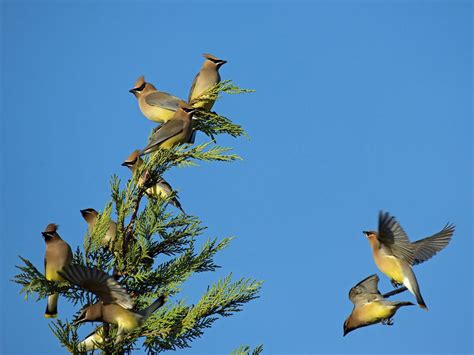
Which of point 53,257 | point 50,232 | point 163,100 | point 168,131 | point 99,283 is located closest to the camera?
point 99,283

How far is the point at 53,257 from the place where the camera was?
3.39 metres

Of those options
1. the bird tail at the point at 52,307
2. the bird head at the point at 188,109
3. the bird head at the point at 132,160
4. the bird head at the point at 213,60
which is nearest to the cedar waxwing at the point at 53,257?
the bird tail at the point at 52,307

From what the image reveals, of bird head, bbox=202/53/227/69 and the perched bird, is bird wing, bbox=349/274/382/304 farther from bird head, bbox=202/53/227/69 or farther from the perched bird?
bird head, bbox=202/53/227/69

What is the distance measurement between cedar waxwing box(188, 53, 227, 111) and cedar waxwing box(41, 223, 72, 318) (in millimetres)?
1991

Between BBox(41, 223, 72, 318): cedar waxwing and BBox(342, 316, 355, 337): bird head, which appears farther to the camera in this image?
BBox(342, 316, 355, 337): bird head

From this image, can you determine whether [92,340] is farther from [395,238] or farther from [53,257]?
[395,238]

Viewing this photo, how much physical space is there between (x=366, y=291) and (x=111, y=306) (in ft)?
4.45

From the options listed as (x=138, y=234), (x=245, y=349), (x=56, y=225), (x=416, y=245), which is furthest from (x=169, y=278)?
(x=416, y=245)

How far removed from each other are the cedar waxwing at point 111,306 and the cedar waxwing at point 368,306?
1.16 meters

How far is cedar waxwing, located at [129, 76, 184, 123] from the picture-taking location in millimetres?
5066

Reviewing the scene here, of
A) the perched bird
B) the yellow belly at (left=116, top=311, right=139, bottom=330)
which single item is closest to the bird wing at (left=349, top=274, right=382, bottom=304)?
the yellow belly at (left=116, top=311, right=139, bottom=330)

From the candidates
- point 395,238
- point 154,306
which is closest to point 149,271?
point 154,306

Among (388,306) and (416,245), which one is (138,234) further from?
(416,245)

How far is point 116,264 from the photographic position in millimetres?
3084
